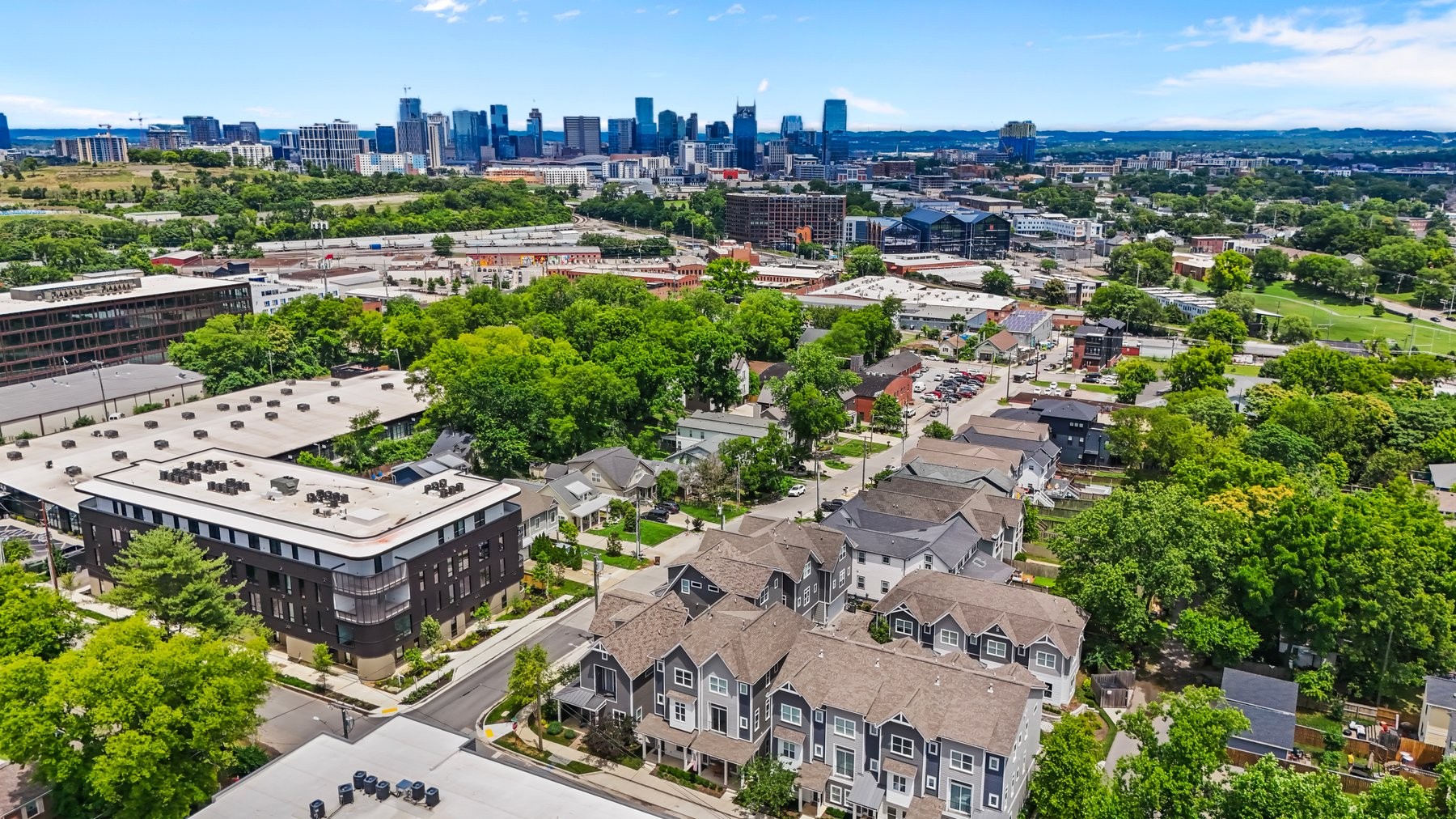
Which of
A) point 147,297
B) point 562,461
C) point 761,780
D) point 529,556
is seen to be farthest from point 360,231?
point 761,780

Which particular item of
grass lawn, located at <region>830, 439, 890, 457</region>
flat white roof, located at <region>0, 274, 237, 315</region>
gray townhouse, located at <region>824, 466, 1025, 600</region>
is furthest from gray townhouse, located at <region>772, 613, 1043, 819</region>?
flat white roof, located at <region>0, 274, 237, 315</region>

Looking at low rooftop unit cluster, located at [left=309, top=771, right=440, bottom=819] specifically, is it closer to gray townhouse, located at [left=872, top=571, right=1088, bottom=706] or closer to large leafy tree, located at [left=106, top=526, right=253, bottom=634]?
large leafy tree, located at [left=106, top=526, right=253, bottom=634]

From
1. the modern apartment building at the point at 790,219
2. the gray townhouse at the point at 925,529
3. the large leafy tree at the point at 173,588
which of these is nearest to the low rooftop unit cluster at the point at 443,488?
the large leafy tree at the point at 173,588

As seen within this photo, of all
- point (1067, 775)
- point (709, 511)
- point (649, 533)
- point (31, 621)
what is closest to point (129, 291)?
point (649, 533)

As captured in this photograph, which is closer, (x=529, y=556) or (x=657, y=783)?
(x=657, y=783)

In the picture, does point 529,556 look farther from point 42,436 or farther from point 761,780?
point 42,436

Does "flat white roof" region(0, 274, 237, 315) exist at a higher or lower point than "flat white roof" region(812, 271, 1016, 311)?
higher
